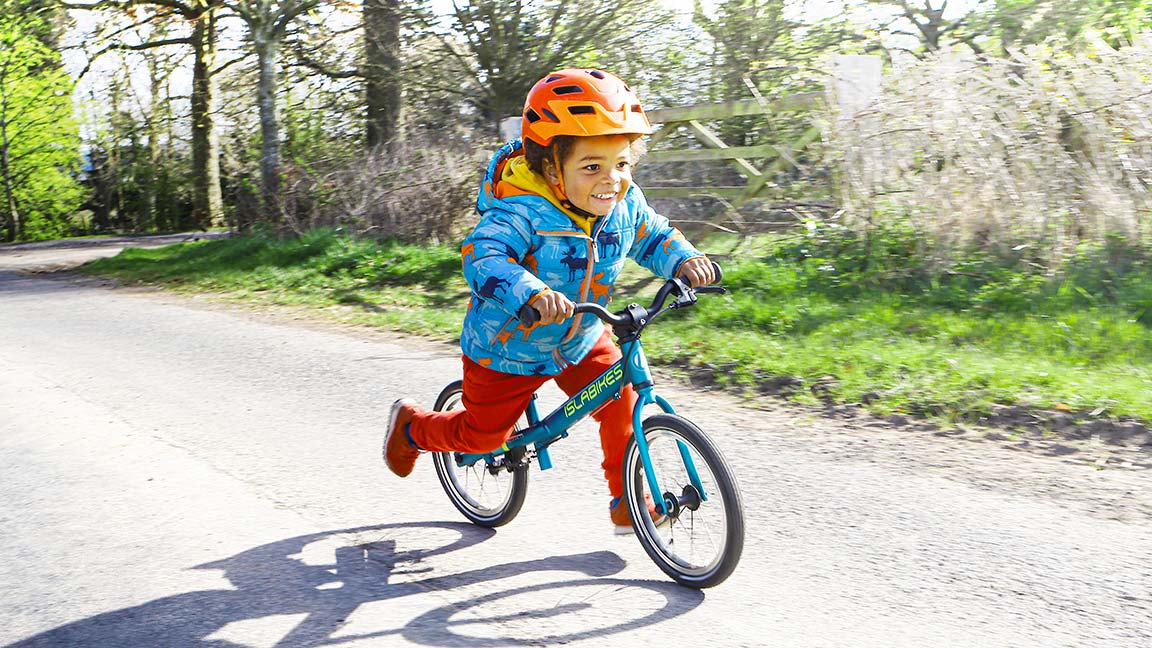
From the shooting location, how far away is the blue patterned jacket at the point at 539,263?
3.43m

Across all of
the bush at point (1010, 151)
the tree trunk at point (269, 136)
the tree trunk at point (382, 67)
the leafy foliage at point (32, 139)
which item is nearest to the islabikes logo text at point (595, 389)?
the bush at point (1010, 151)

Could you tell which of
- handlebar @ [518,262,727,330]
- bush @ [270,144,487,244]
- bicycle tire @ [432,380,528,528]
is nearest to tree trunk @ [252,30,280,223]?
bush @ [270,144,487,244]

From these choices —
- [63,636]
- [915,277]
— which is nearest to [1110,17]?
[915,277]

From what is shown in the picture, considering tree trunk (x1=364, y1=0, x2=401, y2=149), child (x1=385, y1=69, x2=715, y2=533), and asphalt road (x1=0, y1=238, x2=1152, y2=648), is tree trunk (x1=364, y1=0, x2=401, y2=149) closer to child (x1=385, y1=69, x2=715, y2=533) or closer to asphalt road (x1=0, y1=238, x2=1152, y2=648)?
asphalt road (x1=0, y1=238, x2=1152, y2=648)

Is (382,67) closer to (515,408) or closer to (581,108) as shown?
(515,408)

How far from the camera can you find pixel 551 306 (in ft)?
10.4

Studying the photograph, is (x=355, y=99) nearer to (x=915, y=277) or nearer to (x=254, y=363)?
(x=254, y=363)

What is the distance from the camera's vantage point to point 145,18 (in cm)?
2106

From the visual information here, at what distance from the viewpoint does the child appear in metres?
3.39

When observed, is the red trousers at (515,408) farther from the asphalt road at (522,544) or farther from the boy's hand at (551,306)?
the boy's hand at (551,306)

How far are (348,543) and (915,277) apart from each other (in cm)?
592

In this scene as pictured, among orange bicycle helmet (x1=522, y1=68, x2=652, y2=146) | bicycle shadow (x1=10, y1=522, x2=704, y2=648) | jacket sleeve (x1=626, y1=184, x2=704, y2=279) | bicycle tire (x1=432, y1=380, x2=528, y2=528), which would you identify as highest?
orange bicycle helmet (x1=522, y1=68, x2=652, y2=146)

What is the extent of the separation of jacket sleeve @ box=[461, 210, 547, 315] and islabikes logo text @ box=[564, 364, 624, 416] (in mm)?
447

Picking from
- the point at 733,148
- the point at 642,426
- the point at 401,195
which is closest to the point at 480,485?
the point at 642,426
